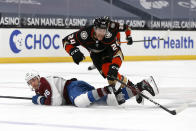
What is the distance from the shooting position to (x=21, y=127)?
395cm

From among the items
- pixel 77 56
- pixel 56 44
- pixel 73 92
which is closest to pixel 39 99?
pixel 73 92

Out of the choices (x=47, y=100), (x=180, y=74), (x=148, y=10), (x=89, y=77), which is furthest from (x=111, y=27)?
(x=148, y=10)

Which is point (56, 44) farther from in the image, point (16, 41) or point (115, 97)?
point (115, 97)

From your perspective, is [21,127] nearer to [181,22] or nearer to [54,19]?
[54,19]

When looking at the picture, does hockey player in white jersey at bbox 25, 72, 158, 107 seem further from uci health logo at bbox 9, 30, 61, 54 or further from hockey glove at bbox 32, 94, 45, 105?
uci health logo at bbox 9, 30, 61, 54

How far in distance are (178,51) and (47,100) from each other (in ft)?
30.9

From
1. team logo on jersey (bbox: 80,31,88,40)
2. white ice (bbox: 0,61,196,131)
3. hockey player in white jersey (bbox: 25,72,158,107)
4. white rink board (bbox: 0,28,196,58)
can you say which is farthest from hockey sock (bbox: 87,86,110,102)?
white rink board (bbox: 0,28,196,58)

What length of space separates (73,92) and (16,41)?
6940mm

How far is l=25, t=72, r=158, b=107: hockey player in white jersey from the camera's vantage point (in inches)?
199

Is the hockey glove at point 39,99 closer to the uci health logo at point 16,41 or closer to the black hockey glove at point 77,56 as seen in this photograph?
the black hockey glove at point 77,56

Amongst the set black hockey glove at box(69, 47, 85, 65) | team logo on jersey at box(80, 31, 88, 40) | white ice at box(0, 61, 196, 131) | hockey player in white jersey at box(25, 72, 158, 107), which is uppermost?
team logo on jersey at box(80, 31, 88, 40)

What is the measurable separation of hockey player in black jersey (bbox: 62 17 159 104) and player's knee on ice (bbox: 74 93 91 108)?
1.12ft

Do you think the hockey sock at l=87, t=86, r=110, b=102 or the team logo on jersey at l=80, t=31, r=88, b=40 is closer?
the hockey sock at l=87, t=86, r=110, b=102

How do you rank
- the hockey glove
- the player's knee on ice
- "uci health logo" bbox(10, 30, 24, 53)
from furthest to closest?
"uci health logo" bbox(10, 30, 24, 53), the hockey glove, the player's knee on ice
